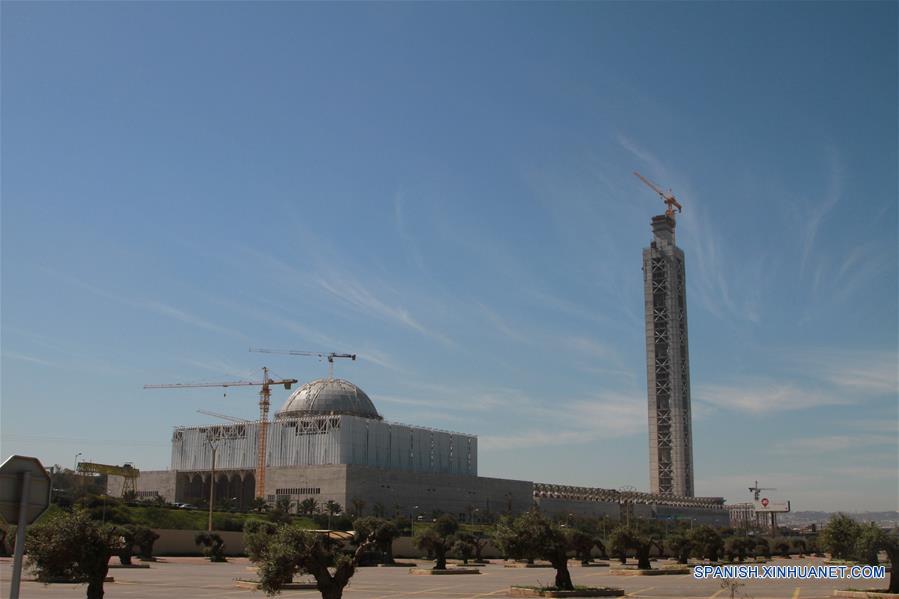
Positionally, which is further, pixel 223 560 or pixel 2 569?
pixel 223 560

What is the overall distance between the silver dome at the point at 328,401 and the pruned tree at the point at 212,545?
68.6 m

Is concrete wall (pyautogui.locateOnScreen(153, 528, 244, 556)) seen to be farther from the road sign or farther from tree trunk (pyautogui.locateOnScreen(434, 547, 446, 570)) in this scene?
the road sign

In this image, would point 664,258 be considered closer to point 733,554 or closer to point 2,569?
point 733,554

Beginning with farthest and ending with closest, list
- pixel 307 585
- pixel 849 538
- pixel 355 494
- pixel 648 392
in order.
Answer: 1. pixel 648 392
2. pixel 355 494
3. pixel 307 585
4. pixel 849 538

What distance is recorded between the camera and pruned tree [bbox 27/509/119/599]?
24078mm

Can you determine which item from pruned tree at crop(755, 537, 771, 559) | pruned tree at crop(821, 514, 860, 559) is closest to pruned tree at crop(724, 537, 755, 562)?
pruned tree at crop(755, 537, 771, 559)

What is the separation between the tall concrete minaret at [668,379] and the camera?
18638cm

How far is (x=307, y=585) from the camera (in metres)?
39.3

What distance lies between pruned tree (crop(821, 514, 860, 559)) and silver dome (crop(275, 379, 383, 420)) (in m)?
110

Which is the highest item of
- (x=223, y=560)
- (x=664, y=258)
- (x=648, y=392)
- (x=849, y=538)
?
(x=664, y=258)

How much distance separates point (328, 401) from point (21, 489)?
435 feet

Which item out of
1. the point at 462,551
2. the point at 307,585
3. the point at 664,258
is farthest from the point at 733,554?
the point at 664,258

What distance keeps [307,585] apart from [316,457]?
95187 mm

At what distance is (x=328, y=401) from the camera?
14225 centimetres
